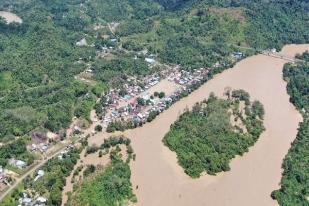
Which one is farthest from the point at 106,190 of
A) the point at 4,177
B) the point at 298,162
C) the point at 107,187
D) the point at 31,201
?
the point at 298,162

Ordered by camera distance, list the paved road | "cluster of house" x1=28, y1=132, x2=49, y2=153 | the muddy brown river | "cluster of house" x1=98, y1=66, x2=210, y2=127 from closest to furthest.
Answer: the paved road → the muddy brown river → "cluster of house" x1=28, y1=132, x2=49, y2=153 → "cluster of house" x1=98, y1=66, x2=210, y2=127

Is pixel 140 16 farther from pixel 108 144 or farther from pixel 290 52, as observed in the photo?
pixel 108 144

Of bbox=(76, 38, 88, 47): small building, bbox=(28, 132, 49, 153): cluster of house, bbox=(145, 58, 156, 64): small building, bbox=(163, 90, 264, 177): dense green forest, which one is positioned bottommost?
bbox=(76, 38, 88, 47): small building

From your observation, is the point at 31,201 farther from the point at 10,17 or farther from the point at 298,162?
the point at 10,17

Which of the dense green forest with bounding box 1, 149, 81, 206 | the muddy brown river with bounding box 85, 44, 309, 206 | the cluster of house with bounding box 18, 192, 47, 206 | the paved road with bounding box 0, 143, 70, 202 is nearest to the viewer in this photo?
the cluster of house with bounding box 18, 192, 47, 206

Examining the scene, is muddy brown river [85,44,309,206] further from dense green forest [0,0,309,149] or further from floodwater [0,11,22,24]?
floodwater [0,11,22,24]

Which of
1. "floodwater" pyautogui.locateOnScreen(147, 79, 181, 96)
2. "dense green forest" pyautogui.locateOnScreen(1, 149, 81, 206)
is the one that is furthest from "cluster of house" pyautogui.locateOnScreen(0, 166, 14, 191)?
"floodwater" pyautogui.locateOnScreen(147, 79, 181, 96)
